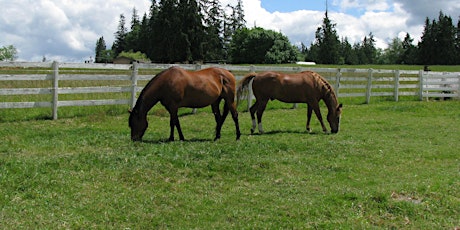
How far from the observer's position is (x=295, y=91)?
10734 mm

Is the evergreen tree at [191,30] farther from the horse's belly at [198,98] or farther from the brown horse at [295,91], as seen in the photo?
the horse's belly at [198,98]

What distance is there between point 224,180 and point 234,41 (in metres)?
74.7

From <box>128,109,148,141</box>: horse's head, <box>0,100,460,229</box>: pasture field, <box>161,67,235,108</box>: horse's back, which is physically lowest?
<box>0,100,460,229</box>: pasture field

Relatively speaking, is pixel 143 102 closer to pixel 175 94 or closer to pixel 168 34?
pixel 175 94

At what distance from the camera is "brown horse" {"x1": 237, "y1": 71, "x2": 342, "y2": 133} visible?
10.6 metres

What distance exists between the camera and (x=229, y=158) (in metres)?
6.99

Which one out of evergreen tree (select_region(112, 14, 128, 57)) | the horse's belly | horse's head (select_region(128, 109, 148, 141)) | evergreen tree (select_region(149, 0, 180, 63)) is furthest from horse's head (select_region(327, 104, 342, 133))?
evergreen tree (select_region(112, 14, 128, 57))

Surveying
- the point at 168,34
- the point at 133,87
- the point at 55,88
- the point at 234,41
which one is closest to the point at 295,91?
the point at 133,87

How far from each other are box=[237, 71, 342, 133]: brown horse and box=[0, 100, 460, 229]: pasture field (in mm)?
884

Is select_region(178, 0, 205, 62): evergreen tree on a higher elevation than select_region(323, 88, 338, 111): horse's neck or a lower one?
higher

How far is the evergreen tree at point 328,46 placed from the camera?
8031 centimetres

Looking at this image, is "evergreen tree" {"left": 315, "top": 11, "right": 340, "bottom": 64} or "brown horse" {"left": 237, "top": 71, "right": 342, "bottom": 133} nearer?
"brown horse" {"left": 237, "top": 71, "right": 342, "bottom": 133}

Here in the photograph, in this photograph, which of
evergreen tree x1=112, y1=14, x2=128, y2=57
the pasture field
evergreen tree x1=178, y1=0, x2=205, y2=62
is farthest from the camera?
evergreen tree x1=112, y1=14, x2=128, y2=57

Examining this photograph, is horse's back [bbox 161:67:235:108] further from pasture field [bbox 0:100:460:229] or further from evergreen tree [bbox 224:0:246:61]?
evergreen tree [bbox 224:0:246:61]
